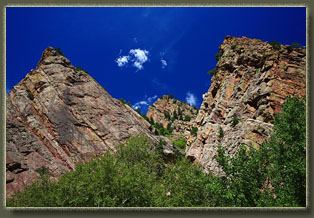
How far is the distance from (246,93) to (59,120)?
114 feet

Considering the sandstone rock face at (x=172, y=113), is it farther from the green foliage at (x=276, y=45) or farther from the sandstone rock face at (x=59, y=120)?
the green foliage at (x=276, y=45)

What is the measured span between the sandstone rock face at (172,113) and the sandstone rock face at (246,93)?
59.5 meters

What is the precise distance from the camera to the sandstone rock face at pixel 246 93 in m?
25.2

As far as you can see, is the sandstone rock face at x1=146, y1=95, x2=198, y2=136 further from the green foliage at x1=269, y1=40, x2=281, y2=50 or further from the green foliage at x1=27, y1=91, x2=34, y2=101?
the green foliage at x1=269, y1=40, x2=281, y2=50

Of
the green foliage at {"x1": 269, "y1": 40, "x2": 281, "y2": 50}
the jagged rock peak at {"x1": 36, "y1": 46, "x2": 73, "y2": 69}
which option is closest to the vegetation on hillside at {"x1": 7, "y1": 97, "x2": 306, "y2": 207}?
the green foliage at {"x1": 269, "y1": 40, "x2": 281, "y2": 50}

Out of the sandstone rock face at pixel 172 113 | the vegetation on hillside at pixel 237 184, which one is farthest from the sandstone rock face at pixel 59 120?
the sandstone rock face at pixel 172 113

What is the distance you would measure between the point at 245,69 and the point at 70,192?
1471 inches

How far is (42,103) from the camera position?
121 ft

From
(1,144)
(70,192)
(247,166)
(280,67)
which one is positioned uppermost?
(280,67)

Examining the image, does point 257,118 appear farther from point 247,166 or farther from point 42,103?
point 42,103

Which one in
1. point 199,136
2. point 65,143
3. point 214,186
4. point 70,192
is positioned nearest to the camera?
point 214,186

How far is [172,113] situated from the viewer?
4830 inches

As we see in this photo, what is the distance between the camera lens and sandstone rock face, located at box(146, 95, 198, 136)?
10638 cm

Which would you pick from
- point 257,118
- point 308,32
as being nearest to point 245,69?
point 257,118
